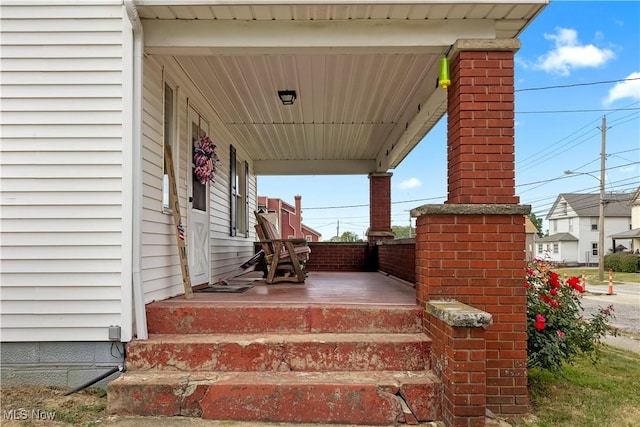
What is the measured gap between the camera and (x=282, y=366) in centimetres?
314

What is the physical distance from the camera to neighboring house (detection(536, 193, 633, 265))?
35.7 m

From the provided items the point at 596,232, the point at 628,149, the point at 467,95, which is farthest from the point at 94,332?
the point at 596,232

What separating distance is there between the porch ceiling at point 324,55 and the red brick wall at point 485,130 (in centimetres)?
29

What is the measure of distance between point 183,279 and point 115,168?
4.16 ft

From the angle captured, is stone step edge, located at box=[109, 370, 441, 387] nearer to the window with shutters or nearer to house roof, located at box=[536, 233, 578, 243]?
the window with shutters

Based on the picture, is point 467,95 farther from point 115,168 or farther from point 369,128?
point 369,128

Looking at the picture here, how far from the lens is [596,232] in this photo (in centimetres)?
3569

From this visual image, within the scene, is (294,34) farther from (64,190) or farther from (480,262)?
→ (480,262)

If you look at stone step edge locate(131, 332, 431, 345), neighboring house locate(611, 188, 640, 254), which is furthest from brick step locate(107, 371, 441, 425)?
neighboring house locate(611, 188, 640, 254)

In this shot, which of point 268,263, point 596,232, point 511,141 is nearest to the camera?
point 511,141

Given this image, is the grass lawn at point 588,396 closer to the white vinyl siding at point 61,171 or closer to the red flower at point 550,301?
the red flower at point 550,301

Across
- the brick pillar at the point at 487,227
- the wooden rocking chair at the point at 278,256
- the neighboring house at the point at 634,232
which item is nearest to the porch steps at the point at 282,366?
the brick pillar at the point at 487,227

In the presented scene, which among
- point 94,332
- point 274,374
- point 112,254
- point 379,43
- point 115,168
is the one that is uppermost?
point 379,43

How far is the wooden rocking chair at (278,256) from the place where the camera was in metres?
5.61
